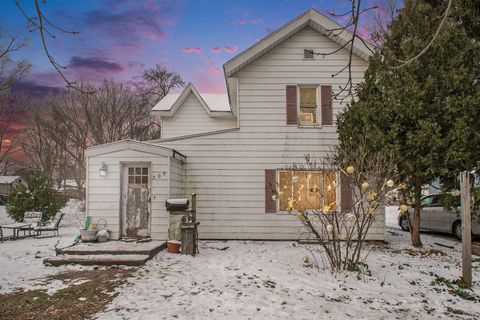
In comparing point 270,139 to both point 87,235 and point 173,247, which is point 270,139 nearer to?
point 173,247

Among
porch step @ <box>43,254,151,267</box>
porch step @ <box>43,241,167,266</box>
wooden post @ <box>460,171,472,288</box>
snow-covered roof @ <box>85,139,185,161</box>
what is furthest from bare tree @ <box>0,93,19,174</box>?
wooden post @ <box>460,171,472,288</box>

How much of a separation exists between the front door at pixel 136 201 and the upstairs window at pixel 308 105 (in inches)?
213

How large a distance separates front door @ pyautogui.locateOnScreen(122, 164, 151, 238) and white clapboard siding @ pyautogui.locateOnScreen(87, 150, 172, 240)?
0.18m

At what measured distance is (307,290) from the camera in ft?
18.1

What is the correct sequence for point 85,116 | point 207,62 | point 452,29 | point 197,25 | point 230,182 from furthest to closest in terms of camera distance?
point 85,116 → point 207,62 → point 197,25 → point 230,182 → point 452,29

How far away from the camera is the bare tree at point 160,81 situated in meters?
26.4

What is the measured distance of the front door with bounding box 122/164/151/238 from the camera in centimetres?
926

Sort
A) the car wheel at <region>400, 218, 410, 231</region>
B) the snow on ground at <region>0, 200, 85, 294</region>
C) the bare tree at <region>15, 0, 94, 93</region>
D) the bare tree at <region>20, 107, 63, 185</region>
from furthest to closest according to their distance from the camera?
the bare tree at <region>20, 107, 63, 185</region>, the car wheel at <region>400, 218, 410, 231</region>, the snow on ground at <region>0, 200, 85, 294</region>, the bare tree at <region>15, 0, 94, 93</region>

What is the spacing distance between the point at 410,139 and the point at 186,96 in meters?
8.40

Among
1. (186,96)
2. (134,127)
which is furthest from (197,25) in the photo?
(134,127)

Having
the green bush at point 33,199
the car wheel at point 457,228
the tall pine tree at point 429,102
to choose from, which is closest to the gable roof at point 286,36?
the tall pine tree at point 429,102

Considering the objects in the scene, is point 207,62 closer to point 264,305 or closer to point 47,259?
point 47,259

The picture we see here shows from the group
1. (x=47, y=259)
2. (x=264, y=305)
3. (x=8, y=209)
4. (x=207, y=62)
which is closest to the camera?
(x=264, y=305)

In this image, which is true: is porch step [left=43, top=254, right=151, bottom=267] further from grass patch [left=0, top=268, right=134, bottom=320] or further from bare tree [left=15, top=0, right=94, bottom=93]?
bare tree [left=15, top=0, right=94, bottom=93]
